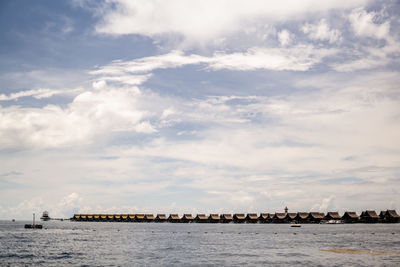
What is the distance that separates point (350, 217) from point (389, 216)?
61.2 feet

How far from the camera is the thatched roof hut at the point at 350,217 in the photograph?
191m

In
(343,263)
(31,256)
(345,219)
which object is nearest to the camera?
(343,263)

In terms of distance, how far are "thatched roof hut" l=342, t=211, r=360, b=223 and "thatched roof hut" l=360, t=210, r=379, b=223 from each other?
431cm

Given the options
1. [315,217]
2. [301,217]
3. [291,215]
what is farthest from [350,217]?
[291,215]

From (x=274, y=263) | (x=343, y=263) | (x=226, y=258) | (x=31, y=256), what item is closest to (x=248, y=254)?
(x=226, y=258)

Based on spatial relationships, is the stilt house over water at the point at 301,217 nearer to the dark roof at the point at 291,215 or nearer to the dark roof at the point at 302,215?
the dark roof at the point at 302,215

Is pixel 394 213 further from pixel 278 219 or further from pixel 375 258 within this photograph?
pixel 375 258

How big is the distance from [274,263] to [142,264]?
16.9m

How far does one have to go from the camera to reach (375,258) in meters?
53.3

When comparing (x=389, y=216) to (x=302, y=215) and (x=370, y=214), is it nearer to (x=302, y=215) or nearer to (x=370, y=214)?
(x=370, y=214)

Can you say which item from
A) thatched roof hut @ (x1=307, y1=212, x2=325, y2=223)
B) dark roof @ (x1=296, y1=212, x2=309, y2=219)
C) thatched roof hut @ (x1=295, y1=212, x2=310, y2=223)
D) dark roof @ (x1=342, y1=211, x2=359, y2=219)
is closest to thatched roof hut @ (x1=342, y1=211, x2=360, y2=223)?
dark roof @ (x1=342, y1=211, x2=359, y2=219)

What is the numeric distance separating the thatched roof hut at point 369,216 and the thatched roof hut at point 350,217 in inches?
170

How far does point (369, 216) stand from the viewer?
598ft

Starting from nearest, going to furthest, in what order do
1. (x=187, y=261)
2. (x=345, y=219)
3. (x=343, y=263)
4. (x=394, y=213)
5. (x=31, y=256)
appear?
(x=343, y=263)
(x=187, y=261)
(x=31, y=256)
(x=394, y=213)
(x=345, y=219)
